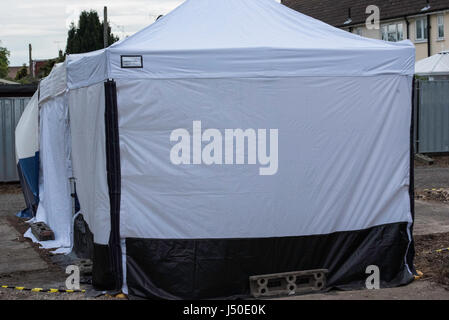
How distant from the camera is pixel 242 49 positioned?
6.36m

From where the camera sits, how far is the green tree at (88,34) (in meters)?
43.4

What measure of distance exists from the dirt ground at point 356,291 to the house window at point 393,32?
77.0 feet

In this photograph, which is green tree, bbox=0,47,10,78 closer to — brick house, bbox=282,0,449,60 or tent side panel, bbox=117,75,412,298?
brick house, bbox=282,0,449,60

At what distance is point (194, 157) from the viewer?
6332mm

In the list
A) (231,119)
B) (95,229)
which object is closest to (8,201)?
(95,229)

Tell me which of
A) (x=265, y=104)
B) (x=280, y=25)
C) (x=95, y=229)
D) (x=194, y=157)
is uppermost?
(x=280, y=25)

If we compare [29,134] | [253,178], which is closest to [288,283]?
[253,178]

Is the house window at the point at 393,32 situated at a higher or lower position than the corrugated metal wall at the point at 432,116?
higher

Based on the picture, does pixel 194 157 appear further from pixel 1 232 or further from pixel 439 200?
pixel 439 200

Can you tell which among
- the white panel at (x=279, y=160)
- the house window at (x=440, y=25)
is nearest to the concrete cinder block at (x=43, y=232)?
the white panel at (x=279, y=160)
